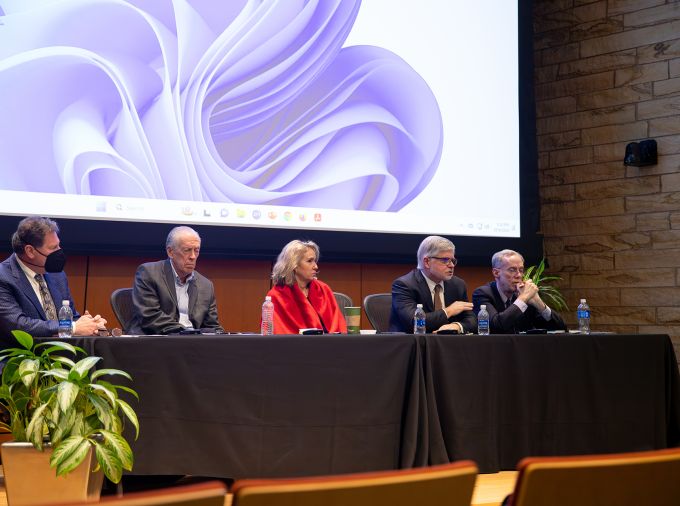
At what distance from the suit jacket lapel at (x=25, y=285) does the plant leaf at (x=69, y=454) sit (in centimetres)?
132

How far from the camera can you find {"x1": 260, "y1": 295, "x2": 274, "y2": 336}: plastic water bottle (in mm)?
3852

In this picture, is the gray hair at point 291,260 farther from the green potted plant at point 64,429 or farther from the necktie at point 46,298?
the green potted plant at point 64,429

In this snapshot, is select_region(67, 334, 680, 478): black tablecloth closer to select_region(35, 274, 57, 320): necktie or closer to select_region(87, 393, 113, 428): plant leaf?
select_region(87, 393, 113, 428): plant leaf

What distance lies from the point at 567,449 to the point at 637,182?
2896 mm

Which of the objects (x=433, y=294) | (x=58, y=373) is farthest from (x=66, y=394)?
(x=433, y=294)

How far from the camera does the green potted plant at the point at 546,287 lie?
612cm

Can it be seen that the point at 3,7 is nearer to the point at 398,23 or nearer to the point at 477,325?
the point at 398,23

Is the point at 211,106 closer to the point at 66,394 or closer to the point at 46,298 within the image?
the point at 46,298

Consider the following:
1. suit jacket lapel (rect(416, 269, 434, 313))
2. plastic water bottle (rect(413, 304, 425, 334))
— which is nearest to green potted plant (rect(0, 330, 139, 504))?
plastic water bottle (rect(413, 304, 425, 334))

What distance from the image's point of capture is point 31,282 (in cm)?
372

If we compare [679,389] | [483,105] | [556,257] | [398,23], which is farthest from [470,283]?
[679,389]

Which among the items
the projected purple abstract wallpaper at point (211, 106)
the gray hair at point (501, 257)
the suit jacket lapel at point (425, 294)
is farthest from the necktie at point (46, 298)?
the gray hair at point (501, 257)

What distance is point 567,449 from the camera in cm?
381

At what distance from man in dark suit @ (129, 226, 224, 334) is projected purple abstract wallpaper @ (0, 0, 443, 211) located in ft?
2.82
